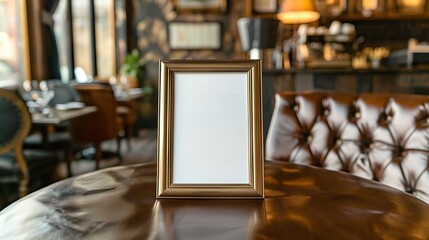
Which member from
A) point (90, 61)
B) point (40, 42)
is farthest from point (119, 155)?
point (90, 61)

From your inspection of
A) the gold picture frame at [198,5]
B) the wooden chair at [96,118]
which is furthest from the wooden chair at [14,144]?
the gold picture frame at [198,5]

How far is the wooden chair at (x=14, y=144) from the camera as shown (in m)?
2.75

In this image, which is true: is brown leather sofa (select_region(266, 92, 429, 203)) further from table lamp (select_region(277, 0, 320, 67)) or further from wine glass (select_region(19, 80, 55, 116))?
wine glass (select_region(19, 80, 55, 116))

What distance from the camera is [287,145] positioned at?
1.71 meters

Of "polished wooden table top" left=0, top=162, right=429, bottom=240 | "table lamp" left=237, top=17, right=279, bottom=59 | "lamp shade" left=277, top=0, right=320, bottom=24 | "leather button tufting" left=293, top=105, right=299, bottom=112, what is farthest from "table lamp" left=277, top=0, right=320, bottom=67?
"polished wooden table top" left=0, top=162, right=429, bottom=240

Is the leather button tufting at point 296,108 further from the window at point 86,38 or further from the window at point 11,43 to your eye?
the window at point 86,38

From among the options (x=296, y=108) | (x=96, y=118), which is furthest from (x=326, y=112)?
(x=96, y=118)

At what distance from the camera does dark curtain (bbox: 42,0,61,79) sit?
16.4ft

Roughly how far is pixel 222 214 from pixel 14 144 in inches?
91.4

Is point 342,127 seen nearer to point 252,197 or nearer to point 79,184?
point 252,197

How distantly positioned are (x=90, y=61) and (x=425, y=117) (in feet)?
19.4

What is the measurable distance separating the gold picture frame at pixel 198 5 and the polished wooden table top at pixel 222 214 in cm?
614

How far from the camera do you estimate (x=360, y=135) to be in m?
1.62

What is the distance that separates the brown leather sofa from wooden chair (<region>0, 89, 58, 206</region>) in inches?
72.3
